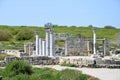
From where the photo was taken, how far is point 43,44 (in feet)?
155

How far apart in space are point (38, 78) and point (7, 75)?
8.59 feet

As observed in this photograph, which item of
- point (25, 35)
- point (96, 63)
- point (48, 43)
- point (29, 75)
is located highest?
point (25, 35)

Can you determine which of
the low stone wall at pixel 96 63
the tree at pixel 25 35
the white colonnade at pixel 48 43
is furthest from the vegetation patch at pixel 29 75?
the tree at pixel 25 35

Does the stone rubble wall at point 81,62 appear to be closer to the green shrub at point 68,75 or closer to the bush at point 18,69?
the bush at point 18,69

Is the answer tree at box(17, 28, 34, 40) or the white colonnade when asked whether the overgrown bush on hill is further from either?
the white colonnade

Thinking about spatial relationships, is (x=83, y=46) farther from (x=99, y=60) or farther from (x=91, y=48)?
(x=99, y=60)

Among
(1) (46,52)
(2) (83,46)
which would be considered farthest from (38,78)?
(2) (83,46)

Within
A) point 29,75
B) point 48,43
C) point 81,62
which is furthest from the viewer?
point 48,43

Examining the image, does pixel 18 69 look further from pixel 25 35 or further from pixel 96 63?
pixel 25 35

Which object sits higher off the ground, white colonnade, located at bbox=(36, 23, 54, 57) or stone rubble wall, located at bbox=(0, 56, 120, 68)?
white colonnade, located at bbox=(36, 23, 54, 57)

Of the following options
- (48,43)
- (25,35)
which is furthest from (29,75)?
(25,35)

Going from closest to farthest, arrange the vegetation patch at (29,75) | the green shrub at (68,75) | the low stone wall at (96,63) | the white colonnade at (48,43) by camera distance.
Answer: the vegetation patch at (29,75), the green shrub at (68,75), the low stone wall at (96,63), the white colonnade at (48,43)

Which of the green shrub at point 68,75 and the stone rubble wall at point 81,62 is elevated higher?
the stone rubble wall at point 81,62

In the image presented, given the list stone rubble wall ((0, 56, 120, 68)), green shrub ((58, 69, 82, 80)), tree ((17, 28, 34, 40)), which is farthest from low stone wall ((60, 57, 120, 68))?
tree ((17, 28, 34, 40))
